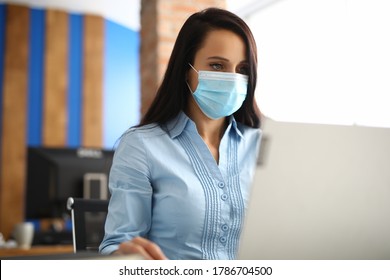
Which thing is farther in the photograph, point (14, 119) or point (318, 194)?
point (14, 119)

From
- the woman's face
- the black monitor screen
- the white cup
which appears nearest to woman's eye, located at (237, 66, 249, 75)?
the woman's face

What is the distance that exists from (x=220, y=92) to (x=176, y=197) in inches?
13.2

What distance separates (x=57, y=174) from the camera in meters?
2.49

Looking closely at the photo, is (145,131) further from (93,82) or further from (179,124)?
(93,82)

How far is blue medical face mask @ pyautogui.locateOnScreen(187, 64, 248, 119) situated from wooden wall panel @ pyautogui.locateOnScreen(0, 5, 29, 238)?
382 cm

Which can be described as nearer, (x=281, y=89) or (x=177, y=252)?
(x=177, y=252)

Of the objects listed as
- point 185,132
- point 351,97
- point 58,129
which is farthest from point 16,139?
point 185,132

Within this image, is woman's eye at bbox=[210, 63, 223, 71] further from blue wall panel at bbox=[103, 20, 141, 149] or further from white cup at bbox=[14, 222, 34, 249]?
blue wall panel at bbox=[103, 20, 141, 149]

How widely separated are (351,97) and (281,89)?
675 millimetres

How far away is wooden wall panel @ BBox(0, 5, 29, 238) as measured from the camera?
481 cm

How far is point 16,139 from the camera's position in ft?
16.1

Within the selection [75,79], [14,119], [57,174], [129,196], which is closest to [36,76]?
[75,79]

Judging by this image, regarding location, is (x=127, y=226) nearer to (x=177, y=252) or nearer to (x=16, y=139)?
(x=177, y=252)

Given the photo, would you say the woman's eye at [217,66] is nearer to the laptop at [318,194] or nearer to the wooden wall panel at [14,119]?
the laptop at [318,194]
